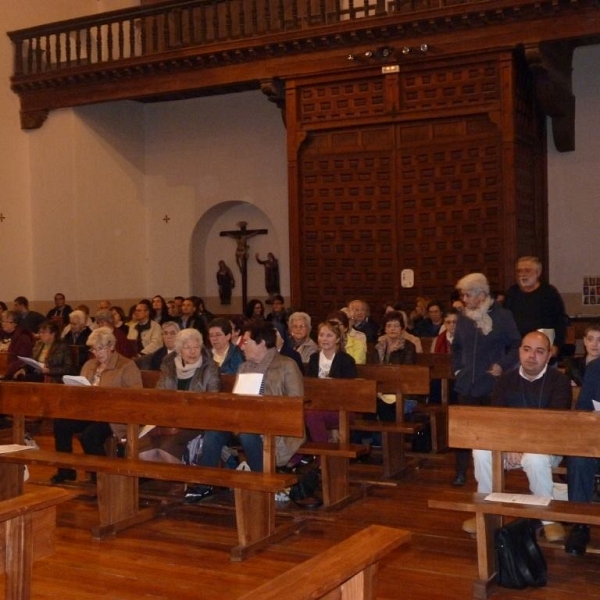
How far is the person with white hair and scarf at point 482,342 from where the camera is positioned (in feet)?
20.6

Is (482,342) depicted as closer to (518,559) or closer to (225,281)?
(518,559)

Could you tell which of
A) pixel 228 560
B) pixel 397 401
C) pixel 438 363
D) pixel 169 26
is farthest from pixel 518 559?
pixel 169 26

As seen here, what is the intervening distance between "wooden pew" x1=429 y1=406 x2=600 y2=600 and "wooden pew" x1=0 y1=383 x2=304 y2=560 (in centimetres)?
101

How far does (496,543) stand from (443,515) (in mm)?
1364

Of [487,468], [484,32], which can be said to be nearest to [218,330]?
[487,468]

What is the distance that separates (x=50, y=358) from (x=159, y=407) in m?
3.00

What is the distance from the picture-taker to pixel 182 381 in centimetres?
646

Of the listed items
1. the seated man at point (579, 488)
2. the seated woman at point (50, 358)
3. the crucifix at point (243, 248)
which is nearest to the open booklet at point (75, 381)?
the seated woman at point (50, 358)

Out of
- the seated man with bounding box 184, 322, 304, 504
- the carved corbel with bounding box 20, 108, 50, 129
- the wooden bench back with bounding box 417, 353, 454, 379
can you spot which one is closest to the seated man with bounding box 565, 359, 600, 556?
the seated man with bounding box 184, 322, 304, 504

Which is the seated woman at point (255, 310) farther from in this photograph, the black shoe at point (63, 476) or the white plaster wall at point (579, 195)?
the black shoe at point (63, 476)

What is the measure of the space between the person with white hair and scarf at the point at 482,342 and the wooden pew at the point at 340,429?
2.31ft

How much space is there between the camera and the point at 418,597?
14.4 ft

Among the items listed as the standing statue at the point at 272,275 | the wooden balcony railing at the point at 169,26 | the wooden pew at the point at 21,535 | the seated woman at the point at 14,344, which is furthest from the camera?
the standing statue at the point at 272,275

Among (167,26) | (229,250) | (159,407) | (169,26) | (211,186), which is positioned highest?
(169,26)
